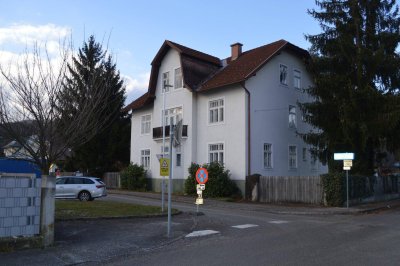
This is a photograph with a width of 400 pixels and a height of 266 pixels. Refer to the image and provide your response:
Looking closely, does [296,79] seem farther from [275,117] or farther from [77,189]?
[77,189]

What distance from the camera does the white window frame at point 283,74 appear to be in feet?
106

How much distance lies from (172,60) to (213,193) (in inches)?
460

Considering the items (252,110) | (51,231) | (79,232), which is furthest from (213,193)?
(51,231)

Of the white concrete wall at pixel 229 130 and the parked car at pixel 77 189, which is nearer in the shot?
the parked car at pixel 77 189

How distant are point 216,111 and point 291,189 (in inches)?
328

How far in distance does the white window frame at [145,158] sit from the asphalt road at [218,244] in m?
21.0

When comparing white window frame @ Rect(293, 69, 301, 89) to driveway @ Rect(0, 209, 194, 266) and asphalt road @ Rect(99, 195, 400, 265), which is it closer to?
asphalt road @ Rect(99, 195, 400, 265)

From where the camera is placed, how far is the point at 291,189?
26.4 m

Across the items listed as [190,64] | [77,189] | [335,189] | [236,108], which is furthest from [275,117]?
[77,189]

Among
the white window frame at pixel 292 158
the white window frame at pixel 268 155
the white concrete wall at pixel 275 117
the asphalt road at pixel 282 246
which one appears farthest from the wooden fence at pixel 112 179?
the asphalt road at pixel 282 246

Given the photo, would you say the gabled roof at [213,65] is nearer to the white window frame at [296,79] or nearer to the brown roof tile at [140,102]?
the brown roof tile at [140,102]

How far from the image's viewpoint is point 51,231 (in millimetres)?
11000

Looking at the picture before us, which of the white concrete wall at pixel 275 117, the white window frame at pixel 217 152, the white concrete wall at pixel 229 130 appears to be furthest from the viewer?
the white window frame at pixel 217 152

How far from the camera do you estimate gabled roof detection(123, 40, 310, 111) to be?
3008 cm
